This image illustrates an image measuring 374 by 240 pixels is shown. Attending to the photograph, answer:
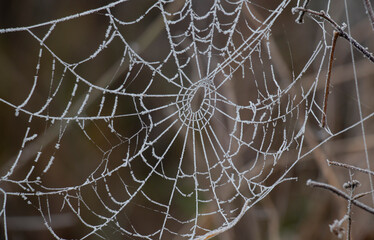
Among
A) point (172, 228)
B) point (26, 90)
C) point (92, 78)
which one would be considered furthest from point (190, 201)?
point (26, 90)

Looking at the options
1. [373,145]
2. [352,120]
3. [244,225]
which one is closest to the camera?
[373,145]

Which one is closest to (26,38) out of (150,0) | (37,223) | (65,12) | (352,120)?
(65,12)

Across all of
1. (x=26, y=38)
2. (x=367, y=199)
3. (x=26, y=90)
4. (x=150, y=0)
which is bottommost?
(x=367, y=199)

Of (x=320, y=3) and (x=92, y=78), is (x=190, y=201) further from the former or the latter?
(x=320, y=3)

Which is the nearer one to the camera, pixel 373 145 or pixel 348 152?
pixel 373 145

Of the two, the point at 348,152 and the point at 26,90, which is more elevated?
the point at 26,90

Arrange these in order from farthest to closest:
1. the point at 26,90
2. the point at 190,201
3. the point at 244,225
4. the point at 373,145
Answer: the point at 190,201, the point at 26,90, the point at 244,225, the point at 373,145

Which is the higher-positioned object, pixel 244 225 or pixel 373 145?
pixel 373 145

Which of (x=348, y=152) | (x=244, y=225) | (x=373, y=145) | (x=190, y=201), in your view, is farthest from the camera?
(x=190, y=201)

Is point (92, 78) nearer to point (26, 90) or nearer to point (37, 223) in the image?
point (26, 90)
